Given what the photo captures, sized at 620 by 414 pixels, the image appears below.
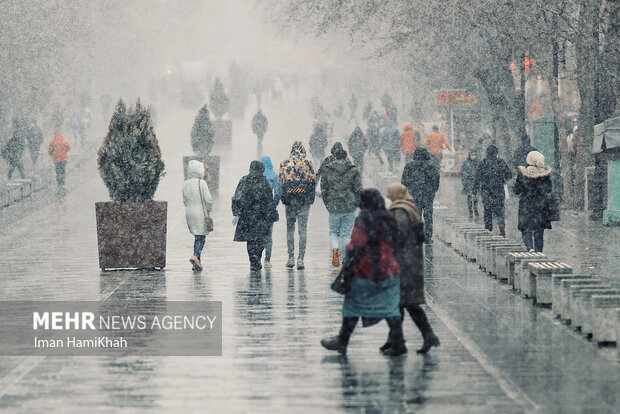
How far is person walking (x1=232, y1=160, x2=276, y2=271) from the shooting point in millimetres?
16156

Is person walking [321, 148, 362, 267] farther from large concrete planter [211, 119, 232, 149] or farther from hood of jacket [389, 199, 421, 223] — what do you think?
large concrete planter [211, 119, 232, 149]

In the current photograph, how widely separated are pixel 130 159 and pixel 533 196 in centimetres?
530

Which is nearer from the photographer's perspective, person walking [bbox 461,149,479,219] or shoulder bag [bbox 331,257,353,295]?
shoulder bag [bbox 331,257,353,295]

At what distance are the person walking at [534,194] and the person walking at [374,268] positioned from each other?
265 inches

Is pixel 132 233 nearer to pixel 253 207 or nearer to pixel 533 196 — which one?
pixel 253 207

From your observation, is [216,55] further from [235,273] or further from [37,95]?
[235,273]

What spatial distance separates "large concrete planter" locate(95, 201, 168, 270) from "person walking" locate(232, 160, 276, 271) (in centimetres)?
115

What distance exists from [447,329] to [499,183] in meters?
9.01

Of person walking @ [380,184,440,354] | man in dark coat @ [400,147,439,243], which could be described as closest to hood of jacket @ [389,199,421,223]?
person walking @ [380,184,440,354]

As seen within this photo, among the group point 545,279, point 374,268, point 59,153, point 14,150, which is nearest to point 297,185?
point 545,279

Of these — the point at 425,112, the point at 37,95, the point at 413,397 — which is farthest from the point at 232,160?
the point at 413,397

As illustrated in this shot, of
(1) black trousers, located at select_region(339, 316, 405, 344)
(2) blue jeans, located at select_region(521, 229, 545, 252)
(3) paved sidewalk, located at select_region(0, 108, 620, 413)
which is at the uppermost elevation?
(2) blue jeans, located at select_region(521, 229, 545, 252)

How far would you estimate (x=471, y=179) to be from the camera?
85.9ft

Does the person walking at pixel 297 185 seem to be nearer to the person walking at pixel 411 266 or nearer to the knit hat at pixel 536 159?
the knit hat at pixel 536 159
